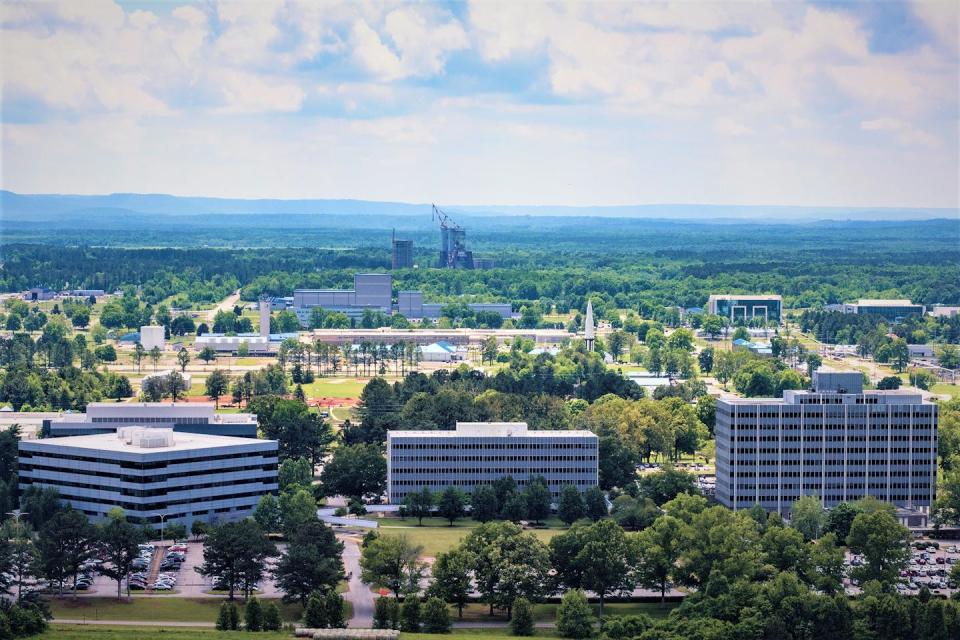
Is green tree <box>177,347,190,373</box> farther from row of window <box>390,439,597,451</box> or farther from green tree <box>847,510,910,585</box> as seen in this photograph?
green tree <box>847,510,910,585</box>

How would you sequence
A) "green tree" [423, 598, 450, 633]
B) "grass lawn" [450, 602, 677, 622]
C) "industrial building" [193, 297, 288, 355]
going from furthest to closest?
"industrial building" [193, 297, 288, 355]
"grass lawn" [450, 602, 677, 622]
"green tree" [423, 598, 450, 633]

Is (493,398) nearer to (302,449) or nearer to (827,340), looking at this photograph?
(302,449)

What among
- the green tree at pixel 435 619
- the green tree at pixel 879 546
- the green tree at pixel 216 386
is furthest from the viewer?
the green tree at pixel 216 386

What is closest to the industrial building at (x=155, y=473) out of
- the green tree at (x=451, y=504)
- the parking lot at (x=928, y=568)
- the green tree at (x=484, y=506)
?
the green tree at (x=451, y=504)

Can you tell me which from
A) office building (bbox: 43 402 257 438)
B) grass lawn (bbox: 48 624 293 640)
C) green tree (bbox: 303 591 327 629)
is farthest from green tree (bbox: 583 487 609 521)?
grass lawn (bbox: 48 624 293 640)

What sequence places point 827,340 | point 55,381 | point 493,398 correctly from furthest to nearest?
point 827,340 → point 55,381 → point 493,398

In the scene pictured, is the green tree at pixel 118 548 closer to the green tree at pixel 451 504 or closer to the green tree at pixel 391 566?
the green tree at pixel 391 566

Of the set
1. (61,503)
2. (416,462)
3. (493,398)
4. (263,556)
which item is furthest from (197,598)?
(493,398)
